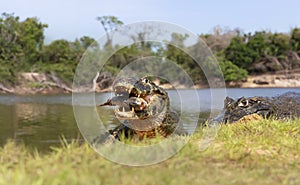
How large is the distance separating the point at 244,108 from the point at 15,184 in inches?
220

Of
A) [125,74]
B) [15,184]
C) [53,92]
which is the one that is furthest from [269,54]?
[15,184]

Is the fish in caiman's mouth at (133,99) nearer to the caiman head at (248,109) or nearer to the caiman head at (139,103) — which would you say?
the caiman head at (139,103)

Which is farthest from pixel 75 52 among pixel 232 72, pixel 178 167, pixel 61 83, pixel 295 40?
pixel 178 167

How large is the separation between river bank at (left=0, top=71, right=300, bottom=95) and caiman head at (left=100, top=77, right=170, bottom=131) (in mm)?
28160

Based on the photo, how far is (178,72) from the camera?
5.51m

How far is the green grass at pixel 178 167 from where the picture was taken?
8.82ft

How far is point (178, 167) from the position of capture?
3.05 m

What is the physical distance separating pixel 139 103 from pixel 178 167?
6.06 feet

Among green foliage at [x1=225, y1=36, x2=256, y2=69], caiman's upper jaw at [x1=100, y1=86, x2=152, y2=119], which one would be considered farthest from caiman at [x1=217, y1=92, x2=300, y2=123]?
green foliage at [x1=225, y1=36, x2=256, y2=69]

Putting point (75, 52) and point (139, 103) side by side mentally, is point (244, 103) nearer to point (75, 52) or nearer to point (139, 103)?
point (139, 103)

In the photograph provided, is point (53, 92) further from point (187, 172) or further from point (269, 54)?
point (187, 172)

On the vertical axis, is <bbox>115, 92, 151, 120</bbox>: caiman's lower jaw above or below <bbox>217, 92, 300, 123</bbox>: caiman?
above

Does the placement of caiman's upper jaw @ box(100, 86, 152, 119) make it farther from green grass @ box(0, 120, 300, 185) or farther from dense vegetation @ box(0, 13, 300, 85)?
dense vegetation @ box(0, 13, 300, 85)

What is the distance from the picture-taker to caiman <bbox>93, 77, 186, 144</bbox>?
4.79m
